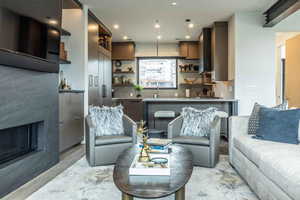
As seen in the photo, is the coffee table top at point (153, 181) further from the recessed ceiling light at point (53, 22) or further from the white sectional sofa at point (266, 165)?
the recessed ceiling light at point (53, 22)

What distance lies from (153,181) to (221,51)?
521 centimetres

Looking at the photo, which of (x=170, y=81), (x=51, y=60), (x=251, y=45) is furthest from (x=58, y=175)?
(x=170, y=81)

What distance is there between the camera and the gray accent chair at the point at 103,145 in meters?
3.65

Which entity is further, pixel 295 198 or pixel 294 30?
pixel 294 30

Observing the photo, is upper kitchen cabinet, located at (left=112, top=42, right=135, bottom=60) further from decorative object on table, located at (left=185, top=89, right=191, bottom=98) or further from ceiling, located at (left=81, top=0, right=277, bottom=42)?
decorative object on table, located at (left=185, top=89, right=191, bottom=98)

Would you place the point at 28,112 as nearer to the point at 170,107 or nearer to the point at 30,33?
the point at 30,33

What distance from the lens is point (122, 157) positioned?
260 cm

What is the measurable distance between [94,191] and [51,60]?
1919mm

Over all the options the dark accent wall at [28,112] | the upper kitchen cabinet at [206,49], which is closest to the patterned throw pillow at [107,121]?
the dark accent wall at [28,112]

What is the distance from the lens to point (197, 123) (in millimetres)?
4020

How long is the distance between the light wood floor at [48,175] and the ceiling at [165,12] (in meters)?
2.92

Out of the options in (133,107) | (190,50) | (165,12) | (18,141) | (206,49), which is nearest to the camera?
(18,141)

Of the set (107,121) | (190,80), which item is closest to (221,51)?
(190,80)

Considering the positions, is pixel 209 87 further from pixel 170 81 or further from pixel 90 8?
pixel 90 8
